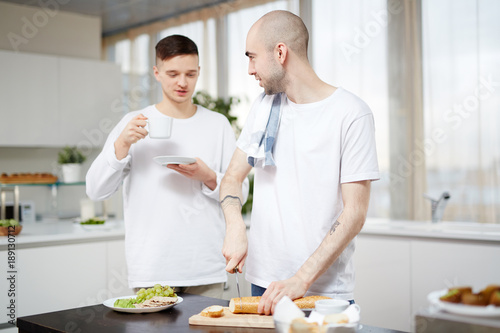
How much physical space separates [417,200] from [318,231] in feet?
10.4

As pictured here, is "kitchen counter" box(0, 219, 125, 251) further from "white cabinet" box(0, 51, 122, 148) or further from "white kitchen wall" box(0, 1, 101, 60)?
"white kitchen wall" box(0, 1, 101, 60)

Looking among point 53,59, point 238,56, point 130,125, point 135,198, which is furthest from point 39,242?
point 238,56

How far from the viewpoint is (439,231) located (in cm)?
288

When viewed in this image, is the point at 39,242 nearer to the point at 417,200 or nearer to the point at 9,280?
the point at 9,280

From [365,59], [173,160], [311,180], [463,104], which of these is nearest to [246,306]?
[311,180]

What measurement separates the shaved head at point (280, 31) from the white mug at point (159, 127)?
47cm

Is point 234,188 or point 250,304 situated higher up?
point 234,188

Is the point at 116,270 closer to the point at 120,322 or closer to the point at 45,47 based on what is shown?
the point at 120,322

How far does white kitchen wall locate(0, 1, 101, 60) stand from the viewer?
458cm

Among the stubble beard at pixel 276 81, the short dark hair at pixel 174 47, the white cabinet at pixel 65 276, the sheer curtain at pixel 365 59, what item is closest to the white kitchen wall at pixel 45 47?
the white cabinet at pixel 65 276

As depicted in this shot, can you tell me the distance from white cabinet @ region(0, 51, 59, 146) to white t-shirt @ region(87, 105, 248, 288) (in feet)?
8.39

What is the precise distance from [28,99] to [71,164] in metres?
0.61

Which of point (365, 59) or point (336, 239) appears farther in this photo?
point (365, 59)

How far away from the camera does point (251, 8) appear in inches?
230
